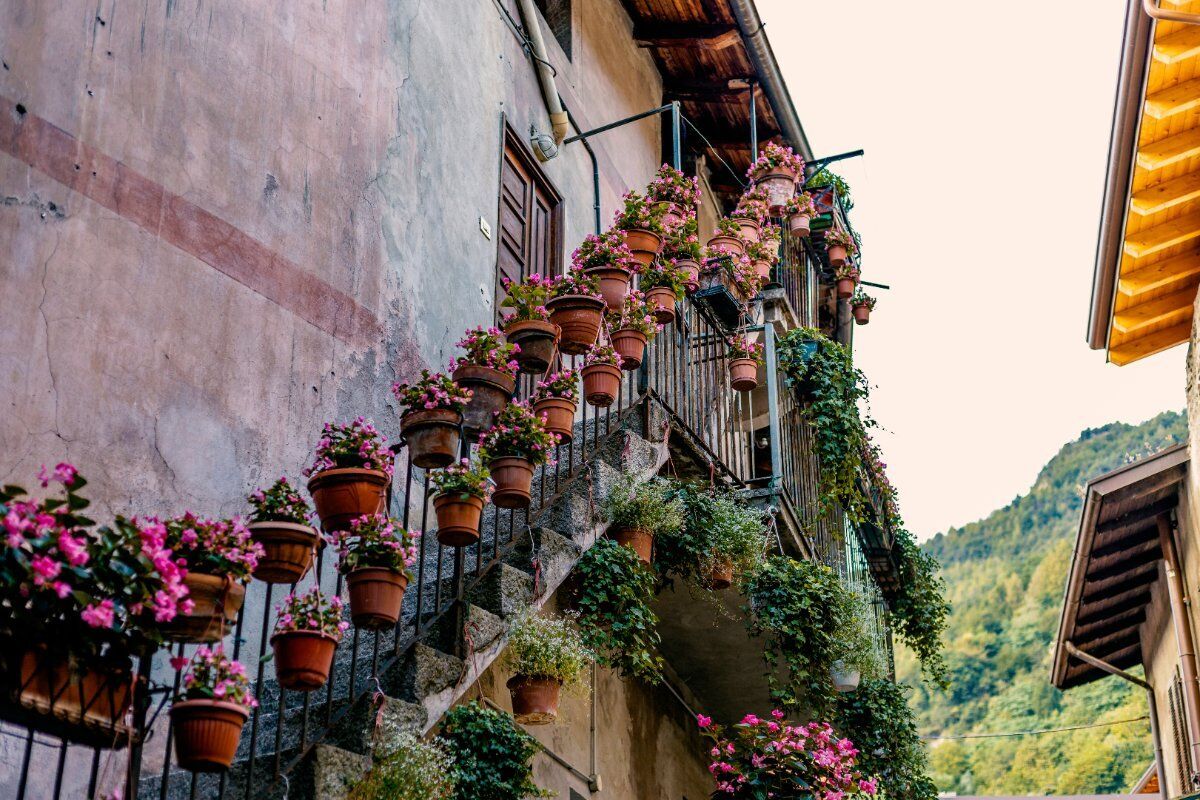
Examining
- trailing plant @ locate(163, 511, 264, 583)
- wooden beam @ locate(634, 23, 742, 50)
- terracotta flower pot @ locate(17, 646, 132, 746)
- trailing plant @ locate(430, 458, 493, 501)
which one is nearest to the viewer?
terracotta flower pot @ locate(17, 646, 132, 746)

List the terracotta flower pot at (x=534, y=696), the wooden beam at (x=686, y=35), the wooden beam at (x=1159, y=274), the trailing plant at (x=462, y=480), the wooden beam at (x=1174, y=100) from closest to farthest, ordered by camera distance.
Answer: the trailing plant at (x=462, y=480) → the terracotta flower pot at (x=534, y=696) → the wooden beam at (x=1174, y=100) → the wooden beam at (x=1159, y=274) → the wooden beam at (x=686, y=35)

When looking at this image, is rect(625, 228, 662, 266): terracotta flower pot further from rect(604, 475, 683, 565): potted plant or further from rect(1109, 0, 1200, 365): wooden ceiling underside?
rect(1109, 0, 1200, 365): wooden ceiling underside

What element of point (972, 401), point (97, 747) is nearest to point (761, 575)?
point (97, 747)

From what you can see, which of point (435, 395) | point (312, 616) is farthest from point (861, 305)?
point (312, 616)

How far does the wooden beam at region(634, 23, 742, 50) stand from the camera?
1395 cm

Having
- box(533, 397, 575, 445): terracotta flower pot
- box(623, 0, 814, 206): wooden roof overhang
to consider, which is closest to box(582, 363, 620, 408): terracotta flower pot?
box(533, 397, 575, 445): terracotta flower pot

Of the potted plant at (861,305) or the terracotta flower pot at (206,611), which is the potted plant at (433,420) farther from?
the potted plant at (861,305)

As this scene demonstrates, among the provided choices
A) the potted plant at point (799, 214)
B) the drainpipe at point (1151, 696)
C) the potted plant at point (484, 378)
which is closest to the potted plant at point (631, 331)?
the potted plant at point (484, 378)

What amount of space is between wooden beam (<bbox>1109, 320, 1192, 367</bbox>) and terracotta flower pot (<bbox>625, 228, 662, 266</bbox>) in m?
4.14

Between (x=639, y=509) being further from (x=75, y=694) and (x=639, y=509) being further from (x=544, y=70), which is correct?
(x=544, y=70)

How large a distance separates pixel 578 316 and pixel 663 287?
1.08 m

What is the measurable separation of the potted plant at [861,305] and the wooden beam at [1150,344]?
20.2 feet

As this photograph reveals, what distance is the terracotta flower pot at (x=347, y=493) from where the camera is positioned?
667 centimetres

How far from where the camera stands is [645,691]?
35.9ft
